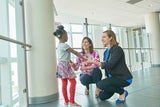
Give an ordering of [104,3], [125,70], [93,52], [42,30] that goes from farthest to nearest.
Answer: [104,3], [93,52], [42,30], [125,70]

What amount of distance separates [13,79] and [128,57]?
4.98 meters

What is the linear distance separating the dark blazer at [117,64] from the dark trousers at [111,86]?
0.19 feet

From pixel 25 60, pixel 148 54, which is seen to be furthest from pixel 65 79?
pixel 148 54

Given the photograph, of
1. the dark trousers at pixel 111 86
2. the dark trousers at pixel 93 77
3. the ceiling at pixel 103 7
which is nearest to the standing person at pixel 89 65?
the dark trousers at pixel 93 77

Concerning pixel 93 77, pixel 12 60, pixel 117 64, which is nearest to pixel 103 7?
pixel 93 77

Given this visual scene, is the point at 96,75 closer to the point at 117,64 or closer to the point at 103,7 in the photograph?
the point at 117,64

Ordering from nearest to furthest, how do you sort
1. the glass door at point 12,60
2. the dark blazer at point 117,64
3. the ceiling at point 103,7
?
the glass door at point 12,60, the dark blazer at point 117,64, the ceiling at point 103,7

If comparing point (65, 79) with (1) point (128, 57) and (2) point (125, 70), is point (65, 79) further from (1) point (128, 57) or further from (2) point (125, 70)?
(1) point (128, 57)

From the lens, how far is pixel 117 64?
7.15 feet

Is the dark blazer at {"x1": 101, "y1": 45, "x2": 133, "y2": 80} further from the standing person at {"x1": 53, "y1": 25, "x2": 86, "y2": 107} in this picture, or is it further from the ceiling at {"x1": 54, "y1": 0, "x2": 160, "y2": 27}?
the ceiling at {"x1": 54, "y1": 0, "x2": 160, "y2": 27}

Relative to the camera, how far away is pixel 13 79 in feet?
6.45

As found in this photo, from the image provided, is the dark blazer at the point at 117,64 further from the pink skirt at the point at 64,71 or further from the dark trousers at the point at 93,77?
the dark trousers at the point at 93,77

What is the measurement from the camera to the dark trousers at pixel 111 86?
2.20 m

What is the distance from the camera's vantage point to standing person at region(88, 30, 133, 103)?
2135 millimetres
